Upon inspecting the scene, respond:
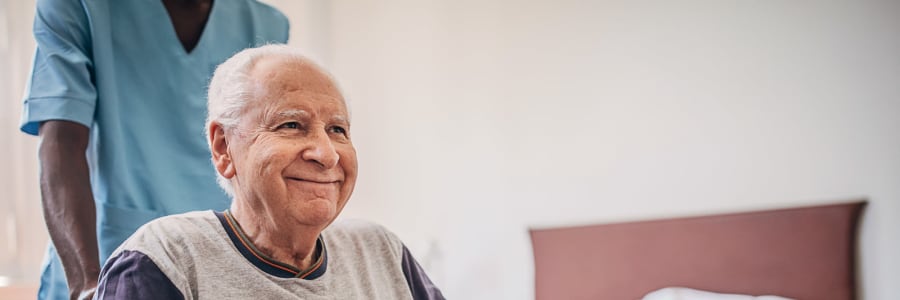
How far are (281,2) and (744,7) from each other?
1.65m

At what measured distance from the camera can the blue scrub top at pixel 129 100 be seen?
114 centimetres

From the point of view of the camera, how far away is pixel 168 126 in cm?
128

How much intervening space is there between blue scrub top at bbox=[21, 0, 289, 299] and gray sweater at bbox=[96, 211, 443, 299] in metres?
0.32

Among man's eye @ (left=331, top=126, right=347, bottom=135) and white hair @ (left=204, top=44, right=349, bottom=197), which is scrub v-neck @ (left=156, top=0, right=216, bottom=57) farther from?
man's eye @ (left=331, top=126, right=347, bottom=135)

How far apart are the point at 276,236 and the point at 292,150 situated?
119mm

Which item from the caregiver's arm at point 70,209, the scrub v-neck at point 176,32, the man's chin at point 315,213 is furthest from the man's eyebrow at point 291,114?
the scrub v-neck at point 176,32

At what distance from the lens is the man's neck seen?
0.91 meters

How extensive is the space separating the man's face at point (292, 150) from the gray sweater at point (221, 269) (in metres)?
0.06

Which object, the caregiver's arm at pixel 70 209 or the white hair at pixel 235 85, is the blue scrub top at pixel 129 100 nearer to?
the caregiver's arm at pixel 70 209

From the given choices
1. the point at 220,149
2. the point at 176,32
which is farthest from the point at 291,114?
the point at 176,32

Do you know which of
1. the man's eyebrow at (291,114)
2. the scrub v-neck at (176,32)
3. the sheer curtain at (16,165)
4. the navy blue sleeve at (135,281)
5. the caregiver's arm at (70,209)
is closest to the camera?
the navy blue sleeve at (135,281)

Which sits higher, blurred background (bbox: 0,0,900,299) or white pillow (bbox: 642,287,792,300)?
blurred background (bbox: 0,0,900,299)

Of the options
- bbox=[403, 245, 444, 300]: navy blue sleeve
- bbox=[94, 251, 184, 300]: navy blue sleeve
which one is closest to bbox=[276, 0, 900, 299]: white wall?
bbox=[403, 245, 444, 300]: navy blue sleeve

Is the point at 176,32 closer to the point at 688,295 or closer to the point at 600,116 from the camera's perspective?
the point at 600,116
